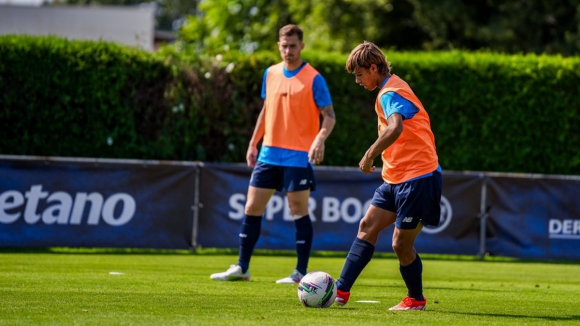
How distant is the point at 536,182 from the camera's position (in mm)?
13906

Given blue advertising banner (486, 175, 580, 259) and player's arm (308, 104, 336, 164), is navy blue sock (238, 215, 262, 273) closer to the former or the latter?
player's arm (308, 104, 336, 164)

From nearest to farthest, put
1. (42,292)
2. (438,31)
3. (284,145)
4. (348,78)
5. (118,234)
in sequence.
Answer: (42,292), (284,145), (118,234), (348,78), (438,31)

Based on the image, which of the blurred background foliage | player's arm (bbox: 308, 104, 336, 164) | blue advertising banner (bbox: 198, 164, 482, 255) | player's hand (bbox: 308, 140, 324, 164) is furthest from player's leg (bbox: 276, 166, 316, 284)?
the blurred background foliage

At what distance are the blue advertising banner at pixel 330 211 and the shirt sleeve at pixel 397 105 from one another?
6.99 metres

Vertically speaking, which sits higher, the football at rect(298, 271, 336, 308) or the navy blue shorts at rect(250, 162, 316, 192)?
the navy blue shorts at rect(250, 162, 316, 192)

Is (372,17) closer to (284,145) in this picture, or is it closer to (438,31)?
(438,31)

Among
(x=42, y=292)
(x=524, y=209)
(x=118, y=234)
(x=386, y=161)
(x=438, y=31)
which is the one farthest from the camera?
(x=438, y=31)

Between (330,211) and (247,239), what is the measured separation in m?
4.84

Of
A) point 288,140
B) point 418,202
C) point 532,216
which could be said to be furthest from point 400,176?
point 532,216

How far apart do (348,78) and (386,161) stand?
878 cm

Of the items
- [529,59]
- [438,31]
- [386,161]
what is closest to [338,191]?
[529,59]

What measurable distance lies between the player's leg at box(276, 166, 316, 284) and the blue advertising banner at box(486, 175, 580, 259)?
572 centimetres

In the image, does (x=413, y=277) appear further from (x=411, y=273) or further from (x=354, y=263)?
(x=354, y=263)

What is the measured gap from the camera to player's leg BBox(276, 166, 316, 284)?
8.64 m
